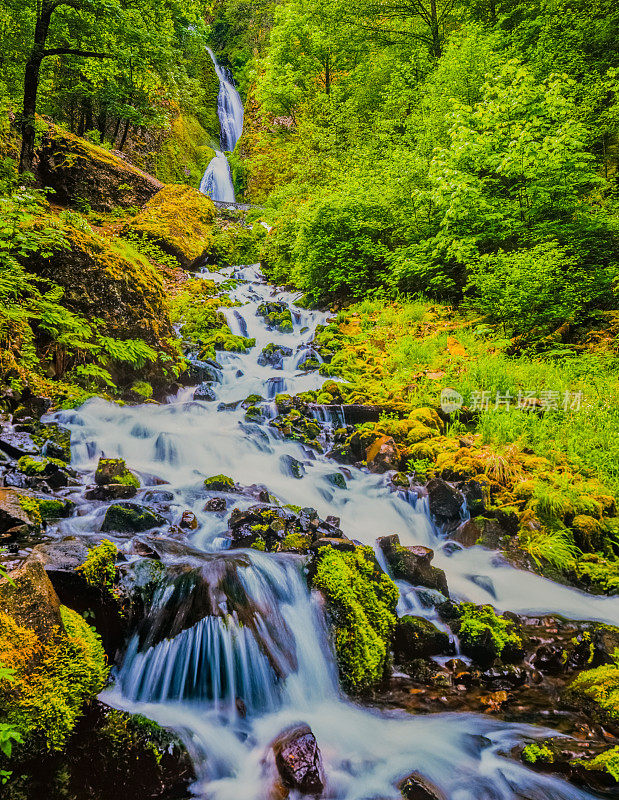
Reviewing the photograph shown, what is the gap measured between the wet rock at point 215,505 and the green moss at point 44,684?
2313 mm

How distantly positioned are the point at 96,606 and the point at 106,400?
4304 mm

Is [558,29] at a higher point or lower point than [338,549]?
higher

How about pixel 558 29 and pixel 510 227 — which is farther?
pixel 558 29

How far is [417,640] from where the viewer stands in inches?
147

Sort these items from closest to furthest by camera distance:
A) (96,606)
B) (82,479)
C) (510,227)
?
(96,606)
(82,479)
(510,227)

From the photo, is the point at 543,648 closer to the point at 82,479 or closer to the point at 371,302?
A: the point at 82,479

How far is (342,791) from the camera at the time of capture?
2.74 meters

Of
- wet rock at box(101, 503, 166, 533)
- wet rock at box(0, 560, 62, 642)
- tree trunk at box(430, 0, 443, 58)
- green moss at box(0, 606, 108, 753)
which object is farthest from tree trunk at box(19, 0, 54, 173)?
tree trunk at box(430, 0, 443, 58)

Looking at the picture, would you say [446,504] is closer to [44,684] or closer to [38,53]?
[44,684]

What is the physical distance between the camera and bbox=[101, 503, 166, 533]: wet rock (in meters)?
4.09

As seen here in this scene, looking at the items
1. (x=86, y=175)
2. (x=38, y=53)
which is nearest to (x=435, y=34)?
(x=86, y=175)

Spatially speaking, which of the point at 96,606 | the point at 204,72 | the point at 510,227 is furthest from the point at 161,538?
the point at 204,72

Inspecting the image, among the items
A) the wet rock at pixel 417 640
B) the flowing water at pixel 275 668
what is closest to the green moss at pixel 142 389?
the flowing water at pixel 275 668

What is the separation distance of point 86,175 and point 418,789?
13.5 metres
